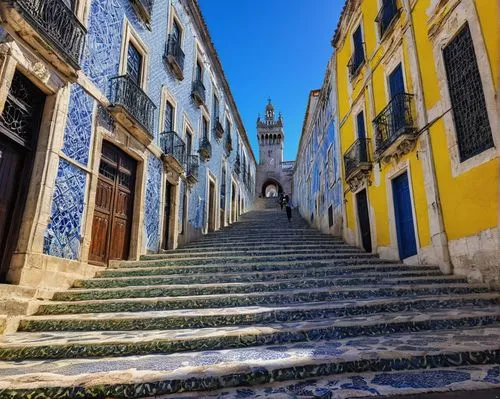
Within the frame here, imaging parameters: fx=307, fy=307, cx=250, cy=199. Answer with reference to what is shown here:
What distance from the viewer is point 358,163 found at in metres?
9.70

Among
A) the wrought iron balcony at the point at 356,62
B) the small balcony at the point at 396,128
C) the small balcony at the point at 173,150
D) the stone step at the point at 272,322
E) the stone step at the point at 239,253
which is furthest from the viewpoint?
the wrought iron balcony at the point at 356,62

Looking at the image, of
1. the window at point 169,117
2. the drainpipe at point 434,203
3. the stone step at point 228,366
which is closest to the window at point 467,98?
the drainpipe at point 434,203

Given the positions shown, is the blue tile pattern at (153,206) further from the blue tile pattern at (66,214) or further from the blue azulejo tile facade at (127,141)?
the blue tile pattern at (66,214)

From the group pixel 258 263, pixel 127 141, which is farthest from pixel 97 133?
pixel 258 263

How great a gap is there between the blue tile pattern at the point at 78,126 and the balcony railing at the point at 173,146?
131 inches

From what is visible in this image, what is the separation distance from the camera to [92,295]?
507 cm

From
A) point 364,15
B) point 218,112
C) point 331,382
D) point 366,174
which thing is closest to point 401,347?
point 331,382

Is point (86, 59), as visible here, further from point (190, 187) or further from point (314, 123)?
point (314, 123)

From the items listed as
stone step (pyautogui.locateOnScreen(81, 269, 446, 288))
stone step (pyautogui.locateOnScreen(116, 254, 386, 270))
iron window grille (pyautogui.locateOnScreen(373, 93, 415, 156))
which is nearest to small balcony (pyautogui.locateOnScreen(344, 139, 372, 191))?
iron window grille (pyautogui.locateOnScreen(373, 93, 415, 156))

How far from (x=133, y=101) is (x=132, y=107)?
20 centimetres

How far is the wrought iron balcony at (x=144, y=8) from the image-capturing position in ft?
28.0

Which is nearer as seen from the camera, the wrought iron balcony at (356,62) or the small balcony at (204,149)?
the wrought iron balcony at (356,62)

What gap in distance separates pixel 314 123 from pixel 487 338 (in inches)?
653

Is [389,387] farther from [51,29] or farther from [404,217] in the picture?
[51,29]
